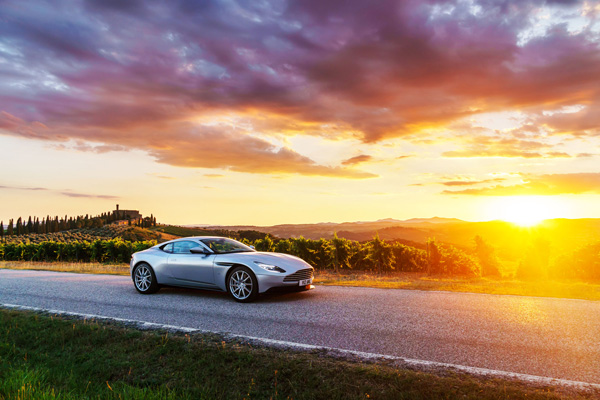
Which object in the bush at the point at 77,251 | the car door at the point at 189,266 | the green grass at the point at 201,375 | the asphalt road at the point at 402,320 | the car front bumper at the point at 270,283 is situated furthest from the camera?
the bush at the point at 77,251

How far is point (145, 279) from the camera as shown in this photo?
10.9 metres

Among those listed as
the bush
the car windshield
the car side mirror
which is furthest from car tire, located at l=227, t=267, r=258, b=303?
the bush

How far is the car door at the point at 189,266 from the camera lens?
995cm

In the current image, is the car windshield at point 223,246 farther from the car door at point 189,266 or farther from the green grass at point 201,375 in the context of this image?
the green grass at point 201,375

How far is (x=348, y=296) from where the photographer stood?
9852 millimetres

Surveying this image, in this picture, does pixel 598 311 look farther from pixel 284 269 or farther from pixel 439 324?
pixel 284 269

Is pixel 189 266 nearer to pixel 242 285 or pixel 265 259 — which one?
pixel 242 285

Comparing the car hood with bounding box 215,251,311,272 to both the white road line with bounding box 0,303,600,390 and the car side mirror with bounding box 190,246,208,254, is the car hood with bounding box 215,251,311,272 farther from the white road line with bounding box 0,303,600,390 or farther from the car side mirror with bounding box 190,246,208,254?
the white road line with bounding box 0,303,600,390

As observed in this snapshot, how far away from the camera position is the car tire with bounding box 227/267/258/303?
919 centimetres

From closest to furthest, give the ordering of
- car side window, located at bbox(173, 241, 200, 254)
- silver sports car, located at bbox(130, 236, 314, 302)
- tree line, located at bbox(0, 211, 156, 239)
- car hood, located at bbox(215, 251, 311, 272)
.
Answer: silver sports car, located at bbox(130, 236, 314, 302) < car hood, located at bbox(215, 251, 311, 272) < car side window, located at bbox(173, 241, 200, 254) < tree line, located at bbox(0, 211, 156, 239)

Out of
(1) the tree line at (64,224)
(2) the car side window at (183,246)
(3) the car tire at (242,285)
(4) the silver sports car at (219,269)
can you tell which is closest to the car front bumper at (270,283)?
(4) the silver sports car at (219,269)

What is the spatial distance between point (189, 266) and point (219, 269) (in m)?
0.94

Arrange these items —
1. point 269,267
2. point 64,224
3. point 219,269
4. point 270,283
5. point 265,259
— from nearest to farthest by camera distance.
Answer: point 270,283
point 269,267
point 265,259
point 219,269
point 64,224

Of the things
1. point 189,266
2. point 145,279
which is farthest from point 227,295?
point 145,279
